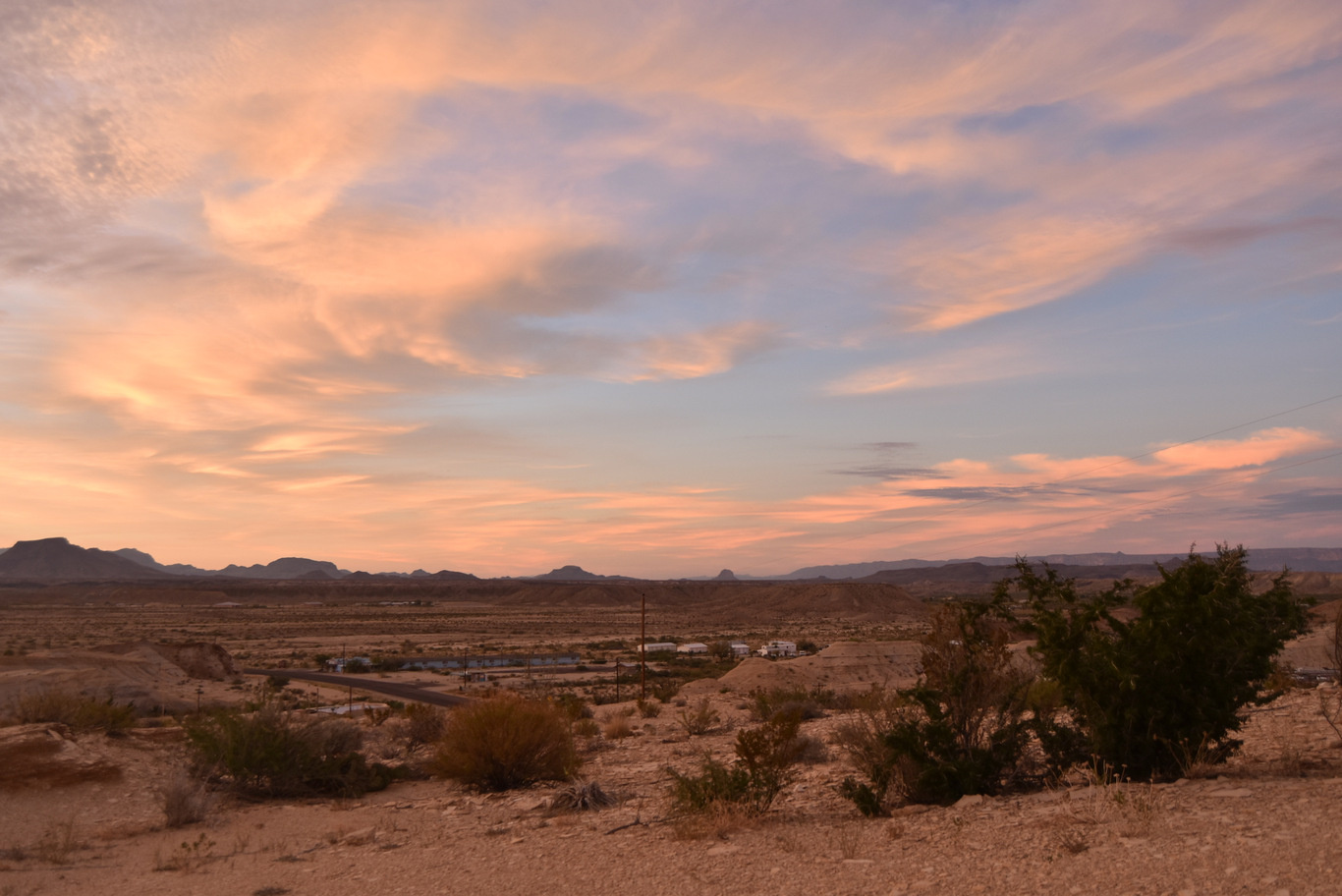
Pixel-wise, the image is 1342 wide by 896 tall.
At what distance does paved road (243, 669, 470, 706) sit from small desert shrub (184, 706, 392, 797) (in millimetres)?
18648

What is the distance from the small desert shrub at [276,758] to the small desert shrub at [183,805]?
1883 mm

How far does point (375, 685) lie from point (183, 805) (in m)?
36.6

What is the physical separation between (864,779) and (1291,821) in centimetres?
698

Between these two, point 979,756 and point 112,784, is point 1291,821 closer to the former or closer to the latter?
point 979,756

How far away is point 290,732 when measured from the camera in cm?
1936

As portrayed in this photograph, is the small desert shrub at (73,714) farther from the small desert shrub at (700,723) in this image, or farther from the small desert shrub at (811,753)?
the small desert shrub at (811,753)

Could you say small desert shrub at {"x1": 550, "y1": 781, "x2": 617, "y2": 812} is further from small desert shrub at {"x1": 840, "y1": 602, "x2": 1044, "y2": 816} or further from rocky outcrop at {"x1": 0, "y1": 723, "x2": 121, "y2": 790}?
rocky outcrop at {"x1": 0, "y1": 723, "x2": 121, "y2": 790}

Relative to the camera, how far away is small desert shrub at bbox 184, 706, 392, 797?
61.2 ft

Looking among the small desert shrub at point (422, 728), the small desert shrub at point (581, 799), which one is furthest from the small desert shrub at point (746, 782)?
the small desert shrub at point (422, 728)

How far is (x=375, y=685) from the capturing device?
51.2 metres

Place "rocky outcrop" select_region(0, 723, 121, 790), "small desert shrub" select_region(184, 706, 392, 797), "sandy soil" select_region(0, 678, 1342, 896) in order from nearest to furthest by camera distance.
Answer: "sandy soil" select_region(0, 678, 1342, 896) → "rocky outcrop" select_region(0, 723, 121, 790) → "small desert shrub" select_region(184, 706, 392, 797)

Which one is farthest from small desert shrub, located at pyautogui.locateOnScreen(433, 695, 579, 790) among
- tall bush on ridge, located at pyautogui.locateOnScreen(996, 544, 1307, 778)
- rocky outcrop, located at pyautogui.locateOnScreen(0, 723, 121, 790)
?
tall bush on ridge, located at pyautogui.locateOnScreen(996, 544, 1307, 778)

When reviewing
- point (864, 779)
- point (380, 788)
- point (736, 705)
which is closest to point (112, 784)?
point (380, 788)

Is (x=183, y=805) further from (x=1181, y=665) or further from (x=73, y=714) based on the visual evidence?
(x=1181, y=665)
